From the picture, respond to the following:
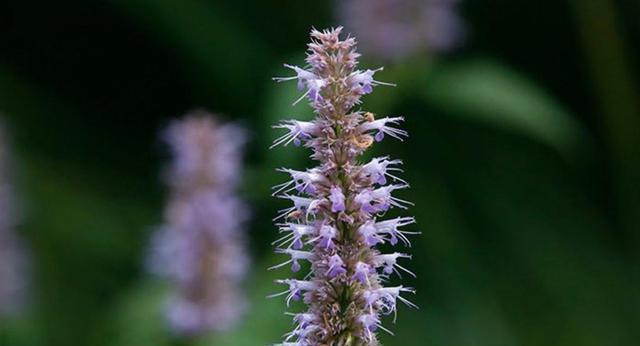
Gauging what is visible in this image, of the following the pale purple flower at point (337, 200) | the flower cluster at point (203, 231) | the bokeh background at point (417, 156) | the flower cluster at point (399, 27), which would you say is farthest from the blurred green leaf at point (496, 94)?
the pale purple flower at point (337, 200)

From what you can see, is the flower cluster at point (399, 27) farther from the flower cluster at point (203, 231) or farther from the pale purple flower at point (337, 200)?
the pale purple flower at point (337, 200)

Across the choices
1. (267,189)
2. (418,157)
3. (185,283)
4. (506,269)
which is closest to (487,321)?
(506,269)

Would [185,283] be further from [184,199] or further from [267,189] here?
[267,189]

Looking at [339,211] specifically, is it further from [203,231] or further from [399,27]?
[399,27]

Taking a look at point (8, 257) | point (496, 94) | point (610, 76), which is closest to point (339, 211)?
point (496, 94)

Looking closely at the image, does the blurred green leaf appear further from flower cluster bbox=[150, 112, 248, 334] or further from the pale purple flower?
the pale purple flower
